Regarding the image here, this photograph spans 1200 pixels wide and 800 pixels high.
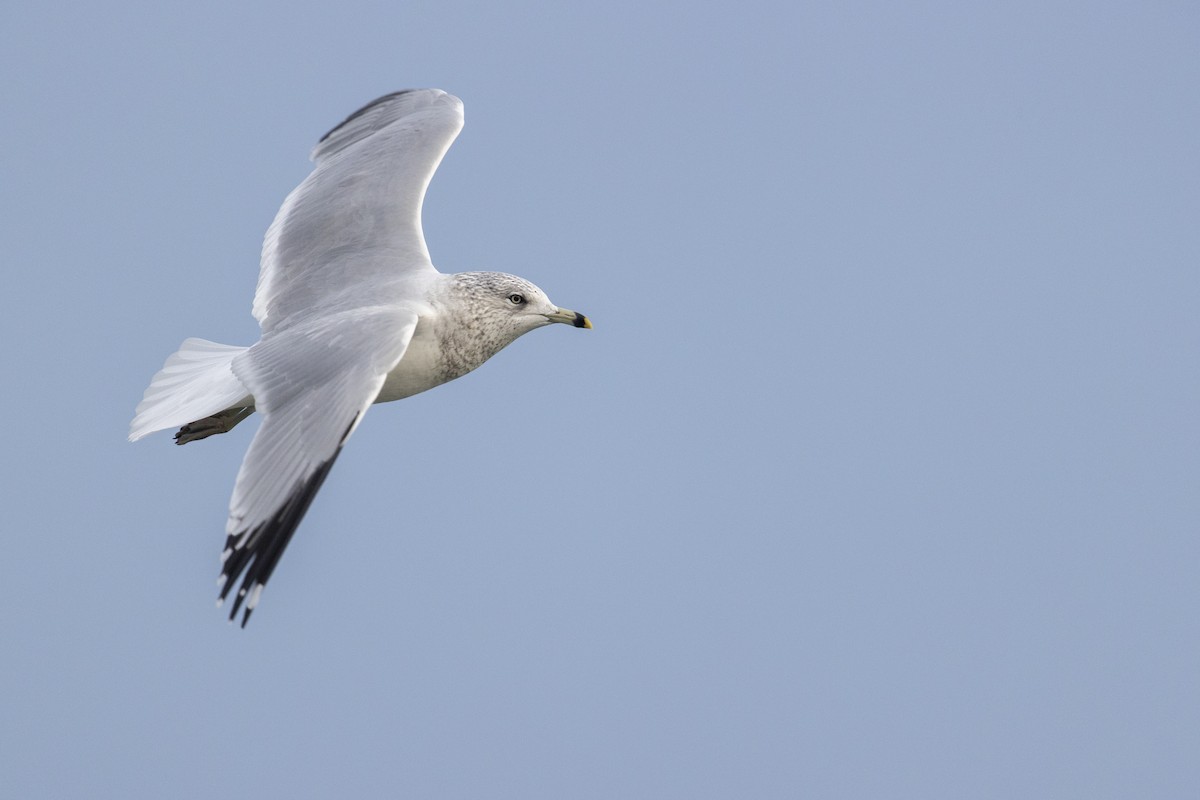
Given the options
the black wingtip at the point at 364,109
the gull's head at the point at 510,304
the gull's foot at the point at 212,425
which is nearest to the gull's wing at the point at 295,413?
the gull's head at the point at 510,304

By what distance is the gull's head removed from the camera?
596 centimetres

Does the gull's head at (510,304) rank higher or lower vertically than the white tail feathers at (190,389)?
higher

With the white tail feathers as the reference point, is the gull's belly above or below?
above

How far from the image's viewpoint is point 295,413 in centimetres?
493

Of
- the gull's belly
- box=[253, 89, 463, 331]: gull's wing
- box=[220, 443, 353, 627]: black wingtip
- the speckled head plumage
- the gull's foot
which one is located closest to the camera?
box=[220, 443, 353, 627]: black wingtip

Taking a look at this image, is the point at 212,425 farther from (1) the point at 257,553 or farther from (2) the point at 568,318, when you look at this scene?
(1) the point at 257,553

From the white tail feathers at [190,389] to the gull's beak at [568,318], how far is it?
3.91 ft

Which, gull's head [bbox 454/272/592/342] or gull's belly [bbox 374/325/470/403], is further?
gull's head [bbox 454/272/592/342]

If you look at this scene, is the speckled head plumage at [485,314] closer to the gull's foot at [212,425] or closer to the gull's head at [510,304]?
the gull's head at [510,304]

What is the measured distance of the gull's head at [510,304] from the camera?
19.6 ft

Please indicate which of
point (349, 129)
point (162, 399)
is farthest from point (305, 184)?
point (162, 399)

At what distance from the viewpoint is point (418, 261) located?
250 inches

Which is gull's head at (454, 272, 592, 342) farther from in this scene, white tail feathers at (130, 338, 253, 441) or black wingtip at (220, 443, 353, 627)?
black wingtip at (220, 443, 353, 627)

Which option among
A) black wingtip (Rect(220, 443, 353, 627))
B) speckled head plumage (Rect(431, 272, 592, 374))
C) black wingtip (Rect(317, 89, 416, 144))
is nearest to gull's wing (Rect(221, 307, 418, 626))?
black wingtip (Rect(220, 443, 353, 627))
